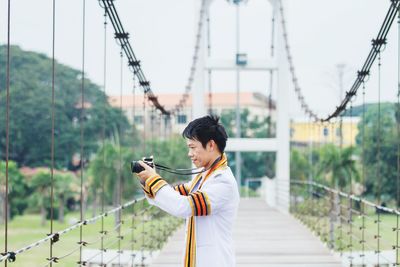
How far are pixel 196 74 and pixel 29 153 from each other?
22038 mm

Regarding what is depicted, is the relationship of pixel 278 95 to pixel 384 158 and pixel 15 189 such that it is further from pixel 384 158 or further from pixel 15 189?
pixel 15 189

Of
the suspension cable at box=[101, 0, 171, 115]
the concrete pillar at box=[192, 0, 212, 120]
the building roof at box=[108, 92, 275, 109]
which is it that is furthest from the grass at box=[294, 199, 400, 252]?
the building roof at box=[108, 92, 275, 109]

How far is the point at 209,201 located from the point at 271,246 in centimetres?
559

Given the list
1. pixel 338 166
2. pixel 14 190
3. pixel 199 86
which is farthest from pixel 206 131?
pixel 14 190

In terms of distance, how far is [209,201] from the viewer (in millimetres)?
2174

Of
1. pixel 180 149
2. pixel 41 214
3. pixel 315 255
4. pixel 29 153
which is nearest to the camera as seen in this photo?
pixel 315 255

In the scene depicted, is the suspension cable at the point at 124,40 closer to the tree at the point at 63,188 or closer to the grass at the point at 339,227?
the grass at the point at 339,227

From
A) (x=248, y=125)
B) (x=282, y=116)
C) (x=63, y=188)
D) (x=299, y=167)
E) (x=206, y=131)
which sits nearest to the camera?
(x=206, y=131)

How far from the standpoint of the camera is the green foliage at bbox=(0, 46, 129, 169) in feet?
106

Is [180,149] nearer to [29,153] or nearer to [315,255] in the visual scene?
[29,153]

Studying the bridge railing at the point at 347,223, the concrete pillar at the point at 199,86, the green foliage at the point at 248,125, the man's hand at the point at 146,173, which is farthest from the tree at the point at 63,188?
the man's hand at the point at 146,173

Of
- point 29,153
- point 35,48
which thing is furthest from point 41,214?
point 35,48

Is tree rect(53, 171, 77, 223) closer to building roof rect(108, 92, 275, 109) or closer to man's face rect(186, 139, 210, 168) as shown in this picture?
building roof rect(108, 92, 275, 109)

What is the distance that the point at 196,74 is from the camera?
38.9 ft
